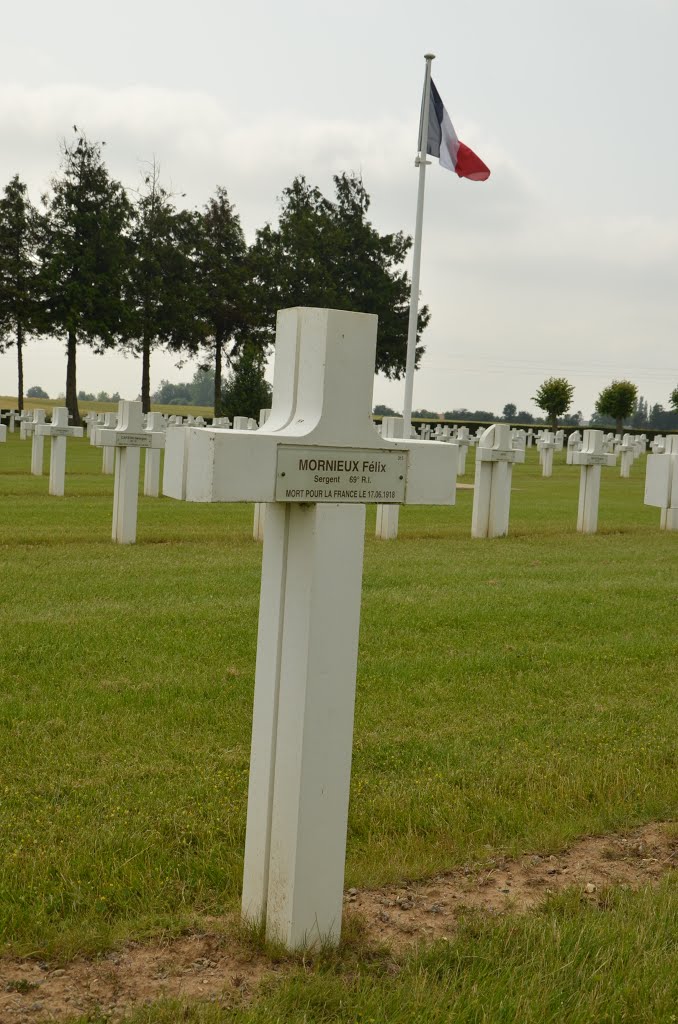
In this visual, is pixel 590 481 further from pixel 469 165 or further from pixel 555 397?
pixel 555 397

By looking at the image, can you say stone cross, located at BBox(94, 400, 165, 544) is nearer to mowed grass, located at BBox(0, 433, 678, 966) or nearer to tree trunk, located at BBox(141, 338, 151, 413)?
mowed grass, located at BBox(0, 433, 678, 966)

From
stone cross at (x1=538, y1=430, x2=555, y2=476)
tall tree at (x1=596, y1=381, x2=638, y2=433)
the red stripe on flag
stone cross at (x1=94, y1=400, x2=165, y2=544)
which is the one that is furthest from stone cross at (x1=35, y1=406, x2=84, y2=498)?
tall tree at (x1=596, y1=381, x2=638, y2=433)

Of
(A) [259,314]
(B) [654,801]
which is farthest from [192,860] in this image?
(A) [259,314]

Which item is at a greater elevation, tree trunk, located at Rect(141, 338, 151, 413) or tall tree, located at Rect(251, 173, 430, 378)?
tall tree, located at Rect(251, 173, 430, 378)

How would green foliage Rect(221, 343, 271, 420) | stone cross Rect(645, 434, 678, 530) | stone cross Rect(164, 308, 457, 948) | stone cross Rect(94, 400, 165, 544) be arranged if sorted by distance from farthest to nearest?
green foliage Rect(221, 343, 271, 420)
stone cross Rect(94, 400, 165, 544)
stone cross Rect(645, 434, 678, 530)
stone cross Rect(164, 308, 457, 948)

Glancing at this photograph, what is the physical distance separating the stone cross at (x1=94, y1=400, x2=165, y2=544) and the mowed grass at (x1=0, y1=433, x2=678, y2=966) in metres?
1.07

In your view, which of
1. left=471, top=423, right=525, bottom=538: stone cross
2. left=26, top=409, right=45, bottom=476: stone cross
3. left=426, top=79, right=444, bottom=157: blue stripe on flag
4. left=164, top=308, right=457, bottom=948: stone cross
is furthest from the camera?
left=26, top=409, right=45, bottom=476: stone cross

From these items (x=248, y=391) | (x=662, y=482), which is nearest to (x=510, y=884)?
(x=662, y=482)

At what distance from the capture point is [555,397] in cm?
5759

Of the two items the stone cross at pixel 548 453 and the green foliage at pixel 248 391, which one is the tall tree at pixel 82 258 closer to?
the green foliage at pixel 248 391

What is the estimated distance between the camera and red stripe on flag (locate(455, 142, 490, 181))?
1590 cm

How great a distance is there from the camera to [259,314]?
4925cm

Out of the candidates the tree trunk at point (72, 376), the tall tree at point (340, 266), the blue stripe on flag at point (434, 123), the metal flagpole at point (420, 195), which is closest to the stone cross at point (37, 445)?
the metal flagpole at point (420, 195)

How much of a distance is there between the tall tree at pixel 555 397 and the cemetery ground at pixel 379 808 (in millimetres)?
50665
